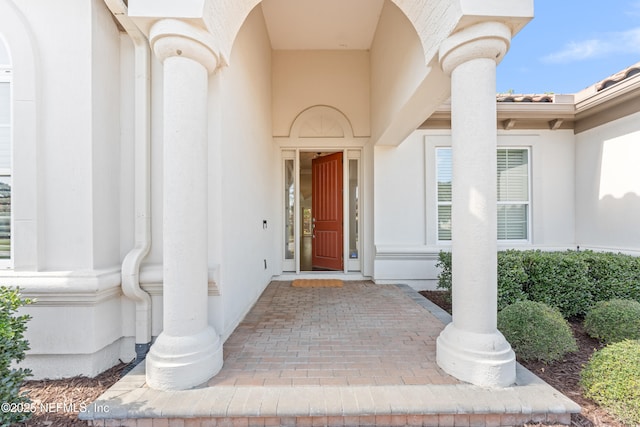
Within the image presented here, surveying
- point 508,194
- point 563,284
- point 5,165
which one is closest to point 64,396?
point 5,165

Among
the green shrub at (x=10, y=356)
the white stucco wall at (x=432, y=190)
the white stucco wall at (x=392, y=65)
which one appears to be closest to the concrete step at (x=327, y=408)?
the green shrub at (x=10, y=356)

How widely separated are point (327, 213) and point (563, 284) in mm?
3954

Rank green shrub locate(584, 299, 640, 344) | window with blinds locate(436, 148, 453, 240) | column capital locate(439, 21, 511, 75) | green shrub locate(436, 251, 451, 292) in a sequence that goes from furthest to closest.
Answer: window with blinds locate(436, 148, 453, 240) < green shrub locate(436, 251, 451, 292) < green shrub locate(584, 299, 640, 344) < column capital locate(439, 21, 511, 75)

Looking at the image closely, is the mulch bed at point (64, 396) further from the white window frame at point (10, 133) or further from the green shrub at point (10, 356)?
the white window frame at point (10, 133)

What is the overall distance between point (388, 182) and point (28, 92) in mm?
4733

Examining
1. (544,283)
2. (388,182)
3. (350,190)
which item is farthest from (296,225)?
(544,283)

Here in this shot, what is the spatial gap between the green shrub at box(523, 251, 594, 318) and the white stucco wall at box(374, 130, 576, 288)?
1.67 metres

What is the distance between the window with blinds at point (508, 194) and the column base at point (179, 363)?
4.63 m

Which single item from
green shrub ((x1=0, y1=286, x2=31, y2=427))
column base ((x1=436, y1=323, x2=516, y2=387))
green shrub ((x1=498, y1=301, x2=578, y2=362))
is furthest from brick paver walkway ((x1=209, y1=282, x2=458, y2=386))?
green shrub ((x1=0, y1=286, x2=31, y2=427))

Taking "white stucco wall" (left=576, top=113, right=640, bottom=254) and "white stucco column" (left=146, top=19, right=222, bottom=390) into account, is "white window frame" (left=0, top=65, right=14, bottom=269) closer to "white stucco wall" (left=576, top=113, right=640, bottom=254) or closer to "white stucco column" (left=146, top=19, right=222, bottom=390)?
"white stucco column" (left=146, top=19, right=222, bottom=390)

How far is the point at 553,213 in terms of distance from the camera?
552cm

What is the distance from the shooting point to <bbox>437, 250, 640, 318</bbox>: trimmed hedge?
149 inches

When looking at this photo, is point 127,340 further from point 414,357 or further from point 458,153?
point 458,153

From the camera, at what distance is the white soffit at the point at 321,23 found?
4.63 meters
